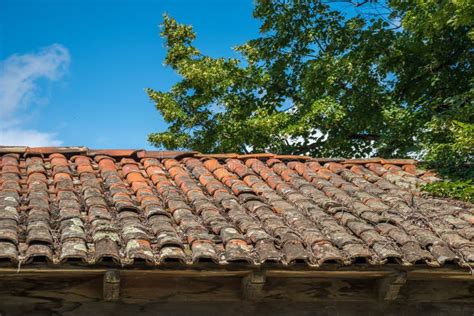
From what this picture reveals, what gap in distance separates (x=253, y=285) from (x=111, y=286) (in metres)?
1.06

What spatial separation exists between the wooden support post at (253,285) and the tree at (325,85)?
7.59 m

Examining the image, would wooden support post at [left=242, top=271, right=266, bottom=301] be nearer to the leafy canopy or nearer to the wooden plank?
the wooden plank

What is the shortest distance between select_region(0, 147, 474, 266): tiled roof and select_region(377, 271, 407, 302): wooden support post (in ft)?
0.66

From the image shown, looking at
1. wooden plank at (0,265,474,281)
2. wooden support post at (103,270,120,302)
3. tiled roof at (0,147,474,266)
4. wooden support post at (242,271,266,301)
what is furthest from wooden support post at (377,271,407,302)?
wooden support post at (103,270,120,302)

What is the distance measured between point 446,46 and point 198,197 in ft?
33.7

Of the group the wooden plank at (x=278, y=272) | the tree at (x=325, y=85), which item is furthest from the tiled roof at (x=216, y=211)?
the tree at (x=325, y=85)

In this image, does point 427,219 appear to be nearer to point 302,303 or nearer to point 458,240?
point 458,240

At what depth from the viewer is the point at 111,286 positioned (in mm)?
5629

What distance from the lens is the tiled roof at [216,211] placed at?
5.59 m

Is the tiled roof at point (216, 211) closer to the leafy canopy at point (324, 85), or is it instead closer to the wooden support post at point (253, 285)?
the wooden support post at point (253, 285)

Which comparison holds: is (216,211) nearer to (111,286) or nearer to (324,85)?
(111,286)

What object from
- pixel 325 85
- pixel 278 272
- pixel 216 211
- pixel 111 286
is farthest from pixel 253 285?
pixel 325 85

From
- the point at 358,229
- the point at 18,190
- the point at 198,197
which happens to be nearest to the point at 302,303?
the point at 358,229

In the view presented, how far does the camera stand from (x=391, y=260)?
586 centimetres
